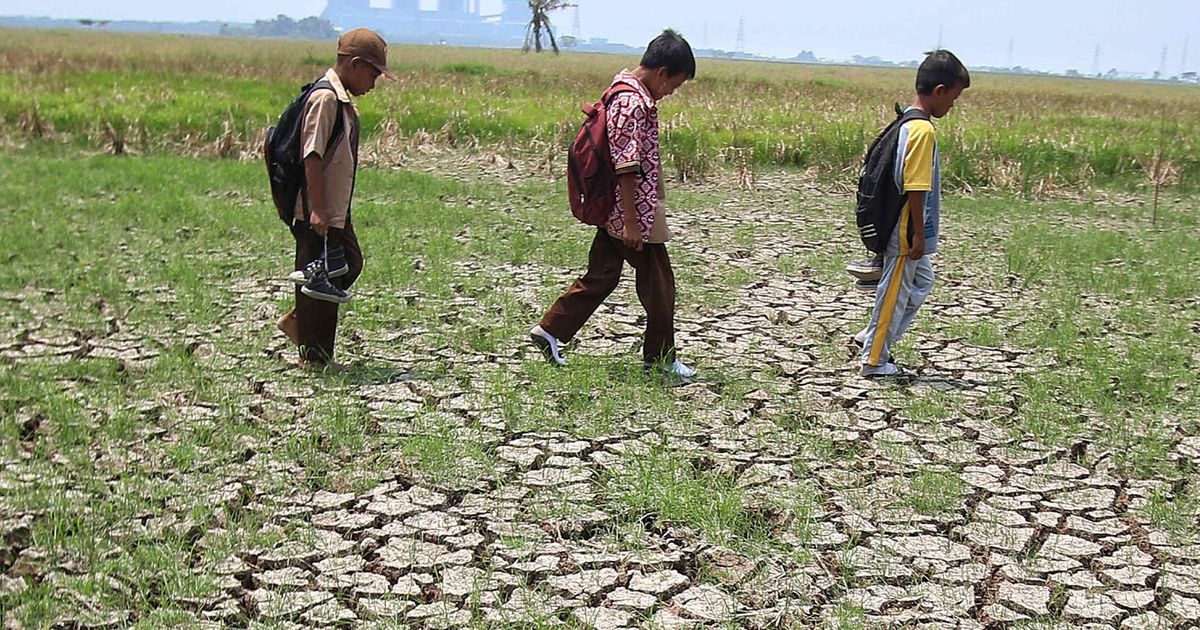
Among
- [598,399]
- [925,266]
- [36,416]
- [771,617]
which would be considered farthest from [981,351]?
[36,416]

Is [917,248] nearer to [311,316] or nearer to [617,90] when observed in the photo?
[617,90]

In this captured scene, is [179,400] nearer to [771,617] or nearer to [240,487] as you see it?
[240,487]

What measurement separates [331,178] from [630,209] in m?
1.39

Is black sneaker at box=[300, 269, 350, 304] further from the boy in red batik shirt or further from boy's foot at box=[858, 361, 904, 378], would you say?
boy's foot at box=[858, 361, 904, 378]

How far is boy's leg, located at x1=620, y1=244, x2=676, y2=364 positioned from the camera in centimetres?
563

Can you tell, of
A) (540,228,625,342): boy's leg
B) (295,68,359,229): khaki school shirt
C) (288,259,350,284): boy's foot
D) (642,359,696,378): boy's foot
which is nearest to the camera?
(295,68,359,229): khaki school shirt

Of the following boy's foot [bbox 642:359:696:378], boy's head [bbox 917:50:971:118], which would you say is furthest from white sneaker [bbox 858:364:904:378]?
boy's head [bbox 917:50:971:118]

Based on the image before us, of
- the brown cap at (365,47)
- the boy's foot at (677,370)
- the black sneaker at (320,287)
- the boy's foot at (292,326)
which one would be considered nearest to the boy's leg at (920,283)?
the boy's foot at (677,370)

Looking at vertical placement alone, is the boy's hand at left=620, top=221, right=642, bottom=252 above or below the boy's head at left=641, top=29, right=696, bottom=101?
below

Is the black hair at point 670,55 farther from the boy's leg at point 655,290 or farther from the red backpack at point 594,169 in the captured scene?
the boy's leg at point 655,290

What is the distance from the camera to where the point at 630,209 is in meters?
5.36

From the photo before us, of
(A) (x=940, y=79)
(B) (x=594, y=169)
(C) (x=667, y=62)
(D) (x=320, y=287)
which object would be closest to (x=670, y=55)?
Result: (C) (x=667, y=62)

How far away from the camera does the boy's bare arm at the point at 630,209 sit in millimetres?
5316

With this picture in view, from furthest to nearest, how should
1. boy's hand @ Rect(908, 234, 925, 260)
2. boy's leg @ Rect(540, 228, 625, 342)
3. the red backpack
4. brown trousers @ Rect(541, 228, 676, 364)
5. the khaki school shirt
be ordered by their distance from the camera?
boy's leg @ Rect(540, 228, 625, 342), brown trousers @ Rect(541, 228, 676, 364), boy's hand @ Rect(908, 234, 925, 260), the red backpack, the khaki school shirt
